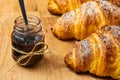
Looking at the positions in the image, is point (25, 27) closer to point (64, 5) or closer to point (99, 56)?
point (99, 56)

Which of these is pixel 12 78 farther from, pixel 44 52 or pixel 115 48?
pixel 115 48

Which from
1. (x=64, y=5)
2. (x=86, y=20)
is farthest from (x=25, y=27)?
(x=64, y=5)

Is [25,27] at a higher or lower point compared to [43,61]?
higher

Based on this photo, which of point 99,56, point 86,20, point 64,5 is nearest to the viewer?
point 99,56

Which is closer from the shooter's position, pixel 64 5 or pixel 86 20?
pixel 86 20

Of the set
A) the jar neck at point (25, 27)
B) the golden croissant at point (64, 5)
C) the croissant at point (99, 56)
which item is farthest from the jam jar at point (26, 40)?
the golden croissant at point (64, 5)
